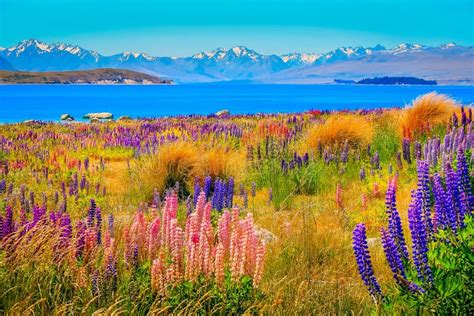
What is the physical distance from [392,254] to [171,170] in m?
6.76

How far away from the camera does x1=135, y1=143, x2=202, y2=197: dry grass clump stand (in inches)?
365

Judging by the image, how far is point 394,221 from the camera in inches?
118

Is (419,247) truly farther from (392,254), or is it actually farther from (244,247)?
(244,247)

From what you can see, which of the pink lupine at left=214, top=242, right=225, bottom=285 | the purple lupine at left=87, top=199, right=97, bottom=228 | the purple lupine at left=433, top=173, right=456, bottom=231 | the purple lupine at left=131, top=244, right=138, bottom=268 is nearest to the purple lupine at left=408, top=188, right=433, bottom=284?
the purple lupine at left=433, top=173, right=456, bottom=231

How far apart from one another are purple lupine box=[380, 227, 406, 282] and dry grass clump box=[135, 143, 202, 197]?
6392 millimetres

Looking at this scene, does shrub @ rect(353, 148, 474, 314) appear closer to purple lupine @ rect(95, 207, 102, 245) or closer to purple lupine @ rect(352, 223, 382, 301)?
purple lupine @ rect(352, 223, 382, 301)

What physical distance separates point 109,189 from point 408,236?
5753mm

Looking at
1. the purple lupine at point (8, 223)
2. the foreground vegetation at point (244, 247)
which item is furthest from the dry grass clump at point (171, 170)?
the purple lupine at point (8, 223)

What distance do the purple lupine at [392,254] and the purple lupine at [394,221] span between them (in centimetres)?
4

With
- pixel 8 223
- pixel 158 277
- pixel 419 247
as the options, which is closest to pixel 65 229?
pixel 8 223

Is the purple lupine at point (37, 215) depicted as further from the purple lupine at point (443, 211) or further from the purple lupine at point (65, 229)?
the purple lupine at point (443, 211)

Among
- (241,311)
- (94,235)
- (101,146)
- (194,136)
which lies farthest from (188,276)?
(101,146)

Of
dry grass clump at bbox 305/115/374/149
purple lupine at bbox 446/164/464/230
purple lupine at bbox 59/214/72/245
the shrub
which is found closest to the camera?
the shrub

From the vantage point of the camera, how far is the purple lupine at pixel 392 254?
9.43 ft
